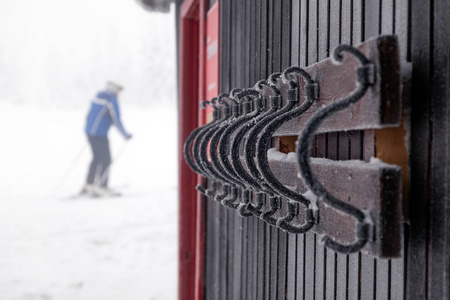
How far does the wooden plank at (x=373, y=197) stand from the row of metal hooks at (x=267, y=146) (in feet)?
0.07

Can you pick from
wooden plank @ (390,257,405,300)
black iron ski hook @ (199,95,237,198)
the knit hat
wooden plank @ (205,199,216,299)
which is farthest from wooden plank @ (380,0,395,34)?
the knit hat

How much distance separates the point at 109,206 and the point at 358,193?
18.0 ft

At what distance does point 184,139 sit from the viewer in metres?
2.43

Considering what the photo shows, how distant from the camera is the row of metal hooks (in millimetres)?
544

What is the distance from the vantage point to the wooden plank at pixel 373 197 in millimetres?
539

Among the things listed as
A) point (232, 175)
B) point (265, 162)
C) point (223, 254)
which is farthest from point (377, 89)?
point (223, 254)

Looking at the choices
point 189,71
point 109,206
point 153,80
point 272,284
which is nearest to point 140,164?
point 109,206

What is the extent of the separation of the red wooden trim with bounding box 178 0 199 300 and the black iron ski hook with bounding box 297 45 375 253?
1.90 metres

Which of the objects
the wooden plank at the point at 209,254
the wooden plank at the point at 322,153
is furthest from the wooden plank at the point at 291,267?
the wooden plank at the point at 209,254

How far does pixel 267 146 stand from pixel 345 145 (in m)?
0.23

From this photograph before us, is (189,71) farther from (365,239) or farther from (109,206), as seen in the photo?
(109,206)

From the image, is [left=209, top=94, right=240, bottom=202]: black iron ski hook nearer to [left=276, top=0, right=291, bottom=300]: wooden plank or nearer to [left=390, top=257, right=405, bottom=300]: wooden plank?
[left=276, top=0, right=291, bottom=300]: wooden plank

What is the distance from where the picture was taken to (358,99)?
549 millimetres

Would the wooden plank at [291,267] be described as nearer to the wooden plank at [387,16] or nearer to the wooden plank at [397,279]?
the wooden plank at [397,279]
